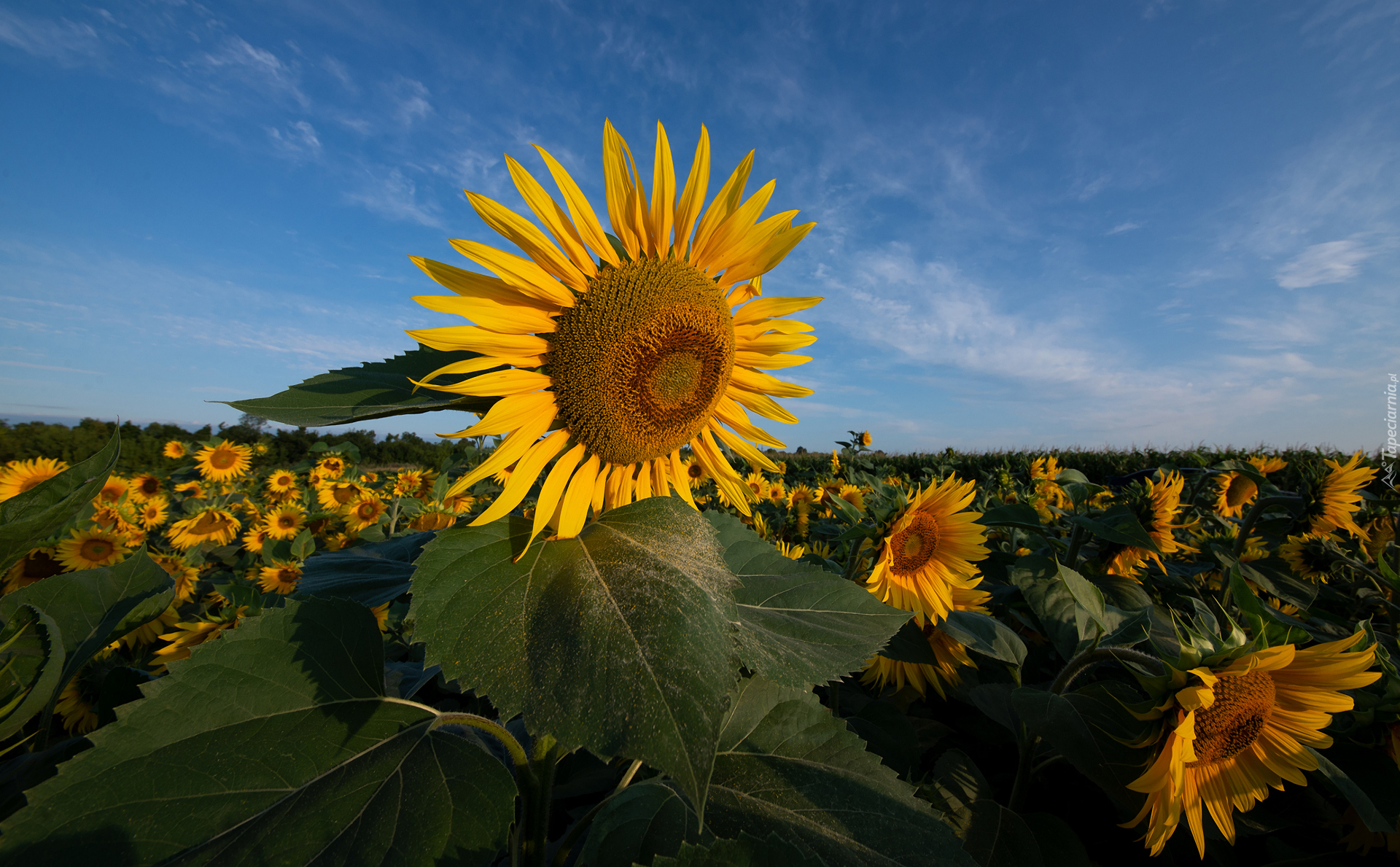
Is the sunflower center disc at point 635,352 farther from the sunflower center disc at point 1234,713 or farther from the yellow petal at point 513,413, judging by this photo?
the sunflower center disc at point 1234,713

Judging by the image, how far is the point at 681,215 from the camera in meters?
1.31

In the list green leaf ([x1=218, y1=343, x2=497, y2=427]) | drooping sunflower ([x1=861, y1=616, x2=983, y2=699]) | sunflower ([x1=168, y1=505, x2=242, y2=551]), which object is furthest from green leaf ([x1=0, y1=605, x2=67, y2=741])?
sunflower ([x1=168, y1=505, x2=242, y2=551])

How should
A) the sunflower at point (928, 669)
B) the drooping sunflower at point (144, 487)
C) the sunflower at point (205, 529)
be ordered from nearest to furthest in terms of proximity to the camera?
the sunflower at point (928, 669), the sunflower at point (205, 529), the drooping sunflower at point (144, 487)

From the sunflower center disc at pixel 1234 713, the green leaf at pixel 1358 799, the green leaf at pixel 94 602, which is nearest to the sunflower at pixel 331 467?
the green leaf at pixel 94 602

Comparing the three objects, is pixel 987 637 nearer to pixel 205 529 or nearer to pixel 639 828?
pixel 639 828

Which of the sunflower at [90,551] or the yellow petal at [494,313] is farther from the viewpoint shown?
the sunflower at [90,551]

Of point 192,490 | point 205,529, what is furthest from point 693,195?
point 192,490

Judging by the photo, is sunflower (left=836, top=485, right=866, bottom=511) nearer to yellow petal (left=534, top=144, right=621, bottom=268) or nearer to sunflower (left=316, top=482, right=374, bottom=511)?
yellow petal (left=534, top=144, right=621, bottom=268)

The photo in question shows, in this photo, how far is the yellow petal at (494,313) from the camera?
3.58 ft

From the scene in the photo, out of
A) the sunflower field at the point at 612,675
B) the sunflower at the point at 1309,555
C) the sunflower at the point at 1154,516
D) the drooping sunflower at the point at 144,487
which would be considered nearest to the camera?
the sunflower field at the point at 612,675

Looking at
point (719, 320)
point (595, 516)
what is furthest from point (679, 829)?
→ point (719, 320)

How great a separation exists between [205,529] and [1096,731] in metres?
7.43

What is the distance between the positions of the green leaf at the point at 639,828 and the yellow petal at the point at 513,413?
2.85 feet

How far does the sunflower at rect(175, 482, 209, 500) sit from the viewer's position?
7.03 metres
